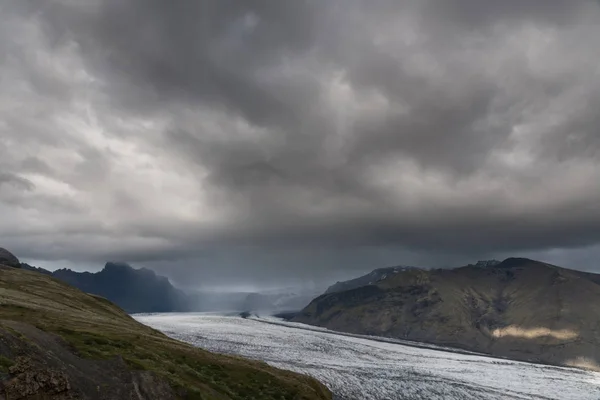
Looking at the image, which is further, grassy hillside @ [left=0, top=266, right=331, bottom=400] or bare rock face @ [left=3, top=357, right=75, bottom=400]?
grassy hillside @ [left=0, top=266, right=331, bottom=400]

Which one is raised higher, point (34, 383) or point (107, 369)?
point (34, 383)

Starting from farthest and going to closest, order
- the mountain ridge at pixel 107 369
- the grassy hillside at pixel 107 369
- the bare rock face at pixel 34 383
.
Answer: the grassy hillside at pixel 107 369
the mountain ridge at pixel 107 369
the bare rock face at pixel 34 383

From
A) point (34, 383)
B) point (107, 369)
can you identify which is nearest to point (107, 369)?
point (107, 369)

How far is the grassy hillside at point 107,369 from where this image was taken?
3522 cm

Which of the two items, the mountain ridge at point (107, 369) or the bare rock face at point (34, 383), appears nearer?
the bare rock face at point (34, 383)

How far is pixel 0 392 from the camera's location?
3089 cm

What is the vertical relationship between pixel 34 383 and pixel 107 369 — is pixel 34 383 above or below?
above

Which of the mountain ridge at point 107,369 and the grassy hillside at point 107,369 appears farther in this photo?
the grassy hillside at point 107,369

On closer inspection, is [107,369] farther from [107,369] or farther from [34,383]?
[34,383]

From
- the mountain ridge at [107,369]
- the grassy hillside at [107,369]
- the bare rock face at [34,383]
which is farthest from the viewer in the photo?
the grassy hillside at [107,369]

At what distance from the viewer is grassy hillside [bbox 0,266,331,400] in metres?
35.2

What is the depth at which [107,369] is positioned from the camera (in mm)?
46094

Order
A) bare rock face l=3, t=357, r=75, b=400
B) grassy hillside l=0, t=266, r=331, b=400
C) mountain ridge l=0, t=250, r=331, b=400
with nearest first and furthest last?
bare rock face l=3, t=357, r=75, b=400, mountain ridge l=0, t=250, r=331, b=400, grassy hillside l=0, t=266, r=331, b=400

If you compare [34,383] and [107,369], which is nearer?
[34,383]
